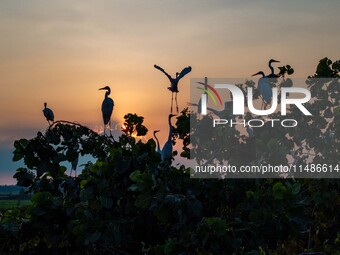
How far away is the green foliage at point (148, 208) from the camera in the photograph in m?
8.80

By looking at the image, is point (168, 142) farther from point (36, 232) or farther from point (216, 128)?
point (36, 232)

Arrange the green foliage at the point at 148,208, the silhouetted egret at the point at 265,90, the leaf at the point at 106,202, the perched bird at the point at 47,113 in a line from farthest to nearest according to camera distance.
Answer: the perched bird at the point at 47,113 → the silhouetted egret at the point at 265,90 → the leaf at the point at 106,202 → the green foliage at the point at 148,208

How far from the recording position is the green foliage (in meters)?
8.80

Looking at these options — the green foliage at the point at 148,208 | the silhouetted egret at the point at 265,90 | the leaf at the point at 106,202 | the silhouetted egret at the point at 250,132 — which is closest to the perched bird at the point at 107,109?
the silhouetted egret at the point at 265,90

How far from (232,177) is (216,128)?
8.61 ft

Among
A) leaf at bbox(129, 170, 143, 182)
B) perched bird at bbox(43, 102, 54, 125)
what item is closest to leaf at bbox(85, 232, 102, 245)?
leaf at bbox(129, 170, 143, 182)

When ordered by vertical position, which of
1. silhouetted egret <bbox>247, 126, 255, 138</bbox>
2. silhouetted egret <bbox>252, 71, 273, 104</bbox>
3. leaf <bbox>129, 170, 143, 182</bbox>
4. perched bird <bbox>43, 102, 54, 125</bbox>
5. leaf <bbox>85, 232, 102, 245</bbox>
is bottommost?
leaf <bbox>85, 232, 102, 245</bbox>

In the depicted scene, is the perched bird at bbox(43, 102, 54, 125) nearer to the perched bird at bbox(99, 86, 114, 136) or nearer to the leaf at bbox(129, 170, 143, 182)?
the perched bird at bbox(99, 86, 114, 136)

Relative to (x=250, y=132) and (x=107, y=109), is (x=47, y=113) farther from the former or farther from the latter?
(x=250, y=132)

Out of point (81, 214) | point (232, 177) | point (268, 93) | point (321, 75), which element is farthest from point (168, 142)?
point (81, 214)

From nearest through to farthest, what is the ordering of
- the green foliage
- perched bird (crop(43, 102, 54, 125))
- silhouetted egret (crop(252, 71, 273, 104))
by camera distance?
the green foliage, silhouetted egret (crop(252, 71, 273, 104)), perched bird (crop(43, 102, 54, 125))

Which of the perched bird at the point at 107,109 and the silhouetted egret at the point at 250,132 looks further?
the perched bird at the point at 107,109

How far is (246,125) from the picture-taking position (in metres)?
13.9

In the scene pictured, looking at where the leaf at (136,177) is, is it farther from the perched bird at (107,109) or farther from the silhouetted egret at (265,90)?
the perched bird at (107,109)
